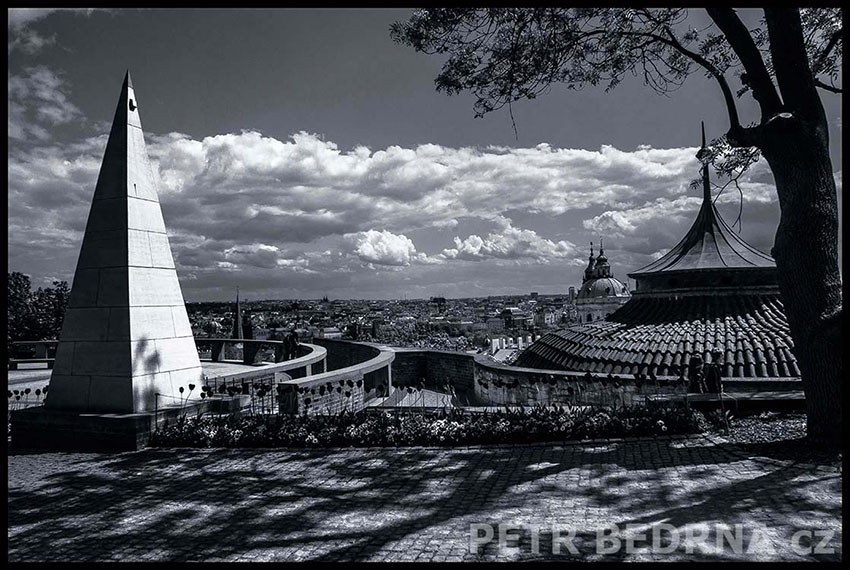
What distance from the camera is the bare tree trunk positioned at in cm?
749

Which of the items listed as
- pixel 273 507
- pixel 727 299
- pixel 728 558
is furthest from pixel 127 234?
pixel 727 299

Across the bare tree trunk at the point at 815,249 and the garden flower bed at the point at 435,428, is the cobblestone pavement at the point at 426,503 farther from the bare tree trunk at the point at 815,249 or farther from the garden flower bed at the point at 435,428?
the bare tree trunk at the point at 815,249

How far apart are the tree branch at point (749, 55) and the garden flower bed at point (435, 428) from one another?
4726 mm

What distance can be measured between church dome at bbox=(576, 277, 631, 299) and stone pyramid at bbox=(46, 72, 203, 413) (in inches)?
2758

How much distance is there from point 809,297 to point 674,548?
466 centimetres

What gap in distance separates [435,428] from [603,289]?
232ft

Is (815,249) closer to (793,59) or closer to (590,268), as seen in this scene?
(793,59)

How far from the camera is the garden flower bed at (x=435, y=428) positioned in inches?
339

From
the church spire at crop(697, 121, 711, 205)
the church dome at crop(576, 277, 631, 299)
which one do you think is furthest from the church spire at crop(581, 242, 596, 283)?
the church spire at crop(697, 121, 711, 205)

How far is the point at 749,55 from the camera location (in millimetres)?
7906

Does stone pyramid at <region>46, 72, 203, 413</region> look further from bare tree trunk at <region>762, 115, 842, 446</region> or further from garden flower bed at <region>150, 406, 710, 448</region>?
bare tree trunk at <region>762, 115, 842, 446</region>

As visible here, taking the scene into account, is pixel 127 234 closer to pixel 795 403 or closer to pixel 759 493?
pixel 759 493

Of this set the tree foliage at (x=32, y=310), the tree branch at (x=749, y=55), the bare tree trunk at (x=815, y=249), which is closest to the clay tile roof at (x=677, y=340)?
the bare tree trunk at (x=815, y=249)

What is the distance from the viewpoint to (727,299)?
16438 millimetres
